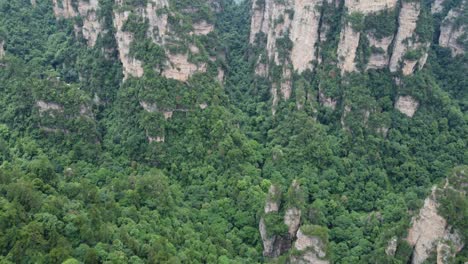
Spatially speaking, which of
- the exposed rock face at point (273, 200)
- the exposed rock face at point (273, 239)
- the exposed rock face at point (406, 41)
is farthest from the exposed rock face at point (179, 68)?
the exposed rock face at point (406, 41)

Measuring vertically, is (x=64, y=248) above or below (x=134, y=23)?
below

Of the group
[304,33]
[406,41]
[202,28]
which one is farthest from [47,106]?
[406,41]

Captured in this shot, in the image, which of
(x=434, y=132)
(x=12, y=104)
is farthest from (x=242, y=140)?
(x=12, y=104)

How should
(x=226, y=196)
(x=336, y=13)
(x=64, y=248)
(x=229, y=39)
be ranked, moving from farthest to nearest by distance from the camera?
1. (x=229, y=39)
2. (x=336, y=13)
3. (x=226, y=196)
4. (x=64, y=248)

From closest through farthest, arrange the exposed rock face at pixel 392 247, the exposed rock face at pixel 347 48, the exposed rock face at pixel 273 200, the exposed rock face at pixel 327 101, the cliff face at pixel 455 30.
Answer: the exposed rock face at pixel 392 247 < the exposed rock face at pixel 273 200 < the exposed rock face at pixel 347 48 < the exposed rock face at pixel 327 101 < the cliff face at pixel 455 30

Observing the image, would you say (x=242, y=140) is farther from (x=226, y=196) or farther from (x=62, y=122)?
(x=62, y=122)

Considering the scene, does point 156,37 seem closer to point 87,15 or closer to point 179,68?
point 179,68

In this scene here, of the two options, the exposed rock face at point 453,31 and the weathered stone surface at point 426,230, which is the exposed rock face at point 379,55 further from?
the weathered stone surface at point 426,230
